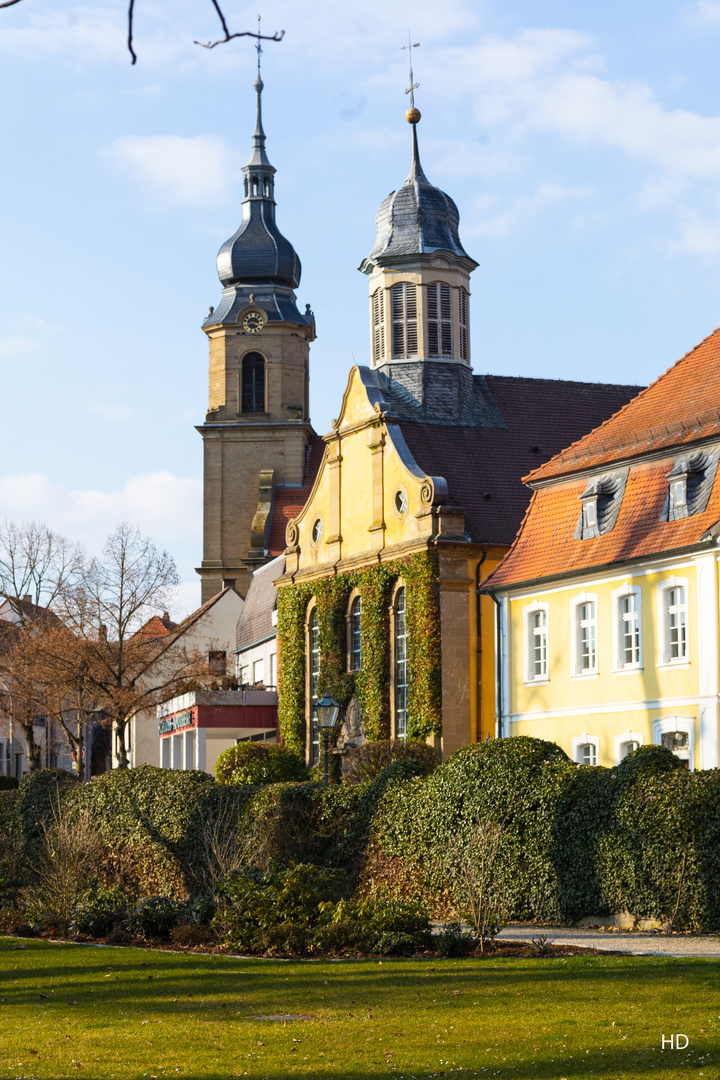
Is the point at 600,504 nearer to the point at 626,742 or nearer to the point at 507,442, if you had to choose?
the point at 626,742

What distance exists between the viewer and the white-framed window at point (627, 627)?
106 ft

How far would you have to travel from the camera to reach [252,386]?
8600 centimetres

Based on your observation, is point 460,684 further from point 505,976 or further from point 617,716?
point 505,976

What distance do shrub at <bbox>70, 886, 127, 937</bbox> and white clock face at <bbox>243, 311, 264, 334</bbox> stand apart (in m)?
66.0

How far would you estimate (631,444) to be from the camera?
112ft

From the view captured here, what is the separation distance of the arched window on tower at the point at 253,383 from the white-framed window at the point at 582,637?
Result: 52791 millimetres

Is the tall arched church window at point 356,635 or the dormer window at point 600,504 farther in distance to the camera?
the tall arched church window at point 356,635

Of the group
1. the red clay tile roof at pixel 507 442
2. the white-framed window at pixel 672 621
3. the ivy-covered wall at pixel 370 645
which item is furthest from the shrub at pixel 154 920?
the red clay tile roof at pixel 507 442

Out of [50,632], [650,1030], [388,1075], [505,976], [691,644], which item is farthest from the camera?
[50,632]

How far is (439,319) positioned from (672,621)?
2060 centimetres

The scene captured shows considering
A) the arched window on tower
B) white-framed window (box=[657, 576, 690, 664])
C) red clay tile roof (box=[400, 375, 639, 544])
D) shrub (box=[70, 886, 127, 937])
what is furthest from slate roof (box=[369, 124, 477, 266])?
the arched window on tower

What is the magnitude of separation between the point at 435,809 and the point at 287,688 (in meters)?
24.2

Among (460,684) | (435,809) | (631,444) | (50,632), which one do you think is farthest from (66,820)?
(50,632)

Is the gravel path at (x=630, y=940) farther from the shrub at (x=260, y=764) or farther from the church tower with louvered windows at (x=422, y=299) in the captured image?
the church tower with louvered windows at (x=422, y=299)
